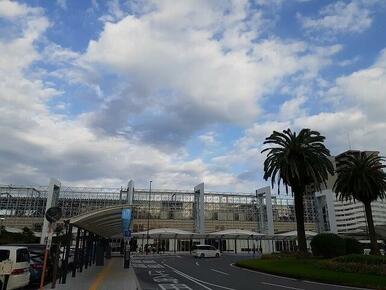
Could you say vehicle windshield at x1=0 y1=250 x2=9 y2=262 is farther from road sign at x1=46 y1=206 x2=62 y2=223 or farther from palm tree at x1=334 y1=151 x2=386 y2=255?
palm tree at x1=334 y1=151 x2=386 y2=255

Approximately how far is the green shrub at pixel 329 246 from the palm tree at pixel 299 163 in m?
1.51

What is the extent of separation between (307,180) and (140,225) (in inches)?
2420

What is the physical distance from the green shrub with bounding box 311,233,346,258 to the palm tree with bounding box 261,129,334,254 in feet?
4.94

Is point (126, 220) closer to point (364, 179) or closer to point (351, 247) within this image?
point (351, 247)

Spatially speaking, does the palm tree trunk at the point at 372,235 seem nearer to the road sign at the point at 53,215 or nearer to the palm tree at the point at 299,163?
the palm tree at the point at 299,163

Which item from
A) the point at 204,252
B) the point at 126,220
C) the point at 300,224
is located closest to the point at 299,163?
the point at 300,224

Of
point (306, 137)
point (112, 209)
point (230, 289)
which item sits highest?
point (306, 137)

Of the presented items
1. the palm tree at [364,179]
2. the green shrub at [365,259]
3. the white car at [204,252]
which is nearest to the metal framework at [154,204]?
the white car at [204,252]

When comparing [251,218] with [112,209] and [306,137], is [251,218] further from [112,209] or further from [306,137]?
[112,209]

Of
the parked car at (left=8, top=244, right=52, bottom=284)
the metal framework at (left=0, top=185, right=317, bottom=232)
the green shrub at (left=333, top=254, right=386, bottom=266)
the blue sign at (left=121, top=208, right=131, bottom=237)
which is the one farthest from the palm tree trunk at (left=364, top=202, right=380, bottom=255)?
the metal framework at (left=0, top=185, right=317, bottom=232)

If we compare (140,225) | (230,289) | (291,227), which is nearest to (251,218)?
(291,227)

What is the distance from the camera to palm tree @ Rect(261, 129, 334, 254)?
3622cm

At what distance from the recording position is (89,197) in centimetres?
9425

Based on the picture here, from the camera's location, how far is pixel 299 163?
36969 millimetres
